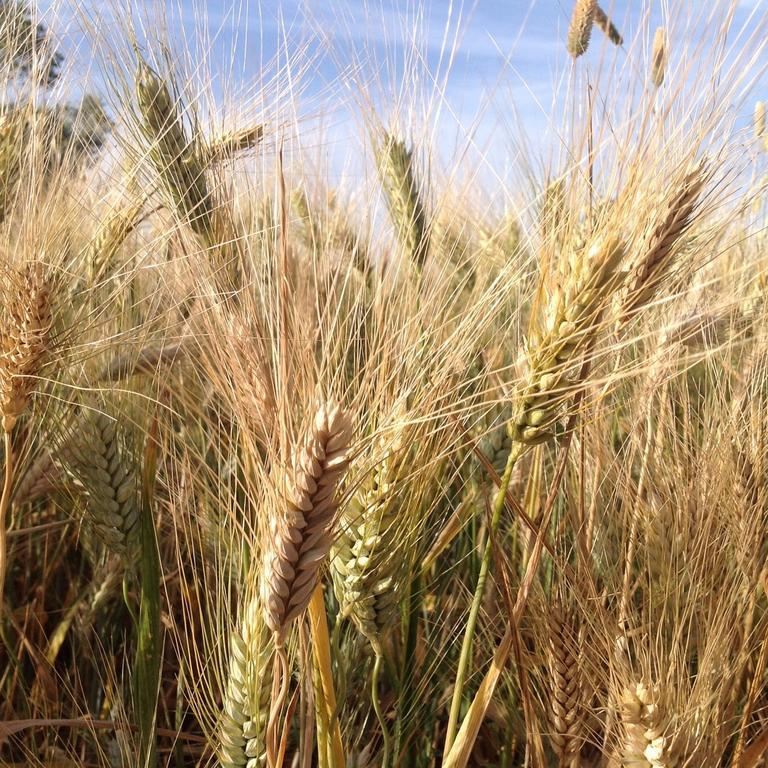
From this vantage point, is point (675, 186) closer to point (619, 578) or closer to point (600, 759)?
point (619, 578)

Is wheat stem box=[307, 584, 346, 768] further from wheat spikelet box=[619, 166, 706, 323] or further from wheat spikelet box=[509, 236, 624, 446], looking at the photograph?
wheat spikelet box=[619, 166, 706, 323]

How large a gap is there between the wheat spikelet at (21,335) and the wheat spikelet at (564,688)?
746 millimetres

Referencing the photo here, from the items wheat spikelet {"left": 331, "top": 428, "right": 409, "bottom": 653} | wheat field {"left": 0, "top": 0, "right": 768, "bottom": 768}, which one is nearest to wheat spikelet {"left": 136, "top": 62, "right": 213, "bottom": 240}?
wheat field {"left": 0, "top": 0, "right": 768, "bottom": 768}

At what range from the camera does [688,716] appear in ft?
3.07

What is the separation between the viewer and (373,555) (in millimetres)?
886

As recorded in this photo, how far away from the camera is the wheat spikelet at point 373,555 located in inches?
35.0

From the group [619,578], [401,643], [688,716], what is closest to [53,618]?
[401,643]

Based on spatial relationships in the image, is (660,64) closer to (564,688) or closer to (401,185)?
(401,185)

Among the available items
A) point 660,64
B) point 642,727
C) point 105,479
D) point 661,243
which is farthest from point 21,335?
point 660,64

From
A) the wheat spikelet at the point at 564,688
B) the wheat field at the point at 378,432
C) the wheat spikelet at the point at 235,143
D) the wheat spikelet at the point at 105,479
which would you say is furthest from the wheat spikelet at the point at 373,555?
the wheat spikelet at the point at 235,143

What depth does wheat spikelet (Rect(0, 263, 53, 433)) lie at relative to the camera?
37.2 inches

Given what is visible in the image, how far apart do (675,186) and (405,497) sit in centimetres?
49

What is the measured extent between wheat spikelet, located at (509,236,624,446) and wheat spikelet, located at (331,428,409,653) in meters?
0.16

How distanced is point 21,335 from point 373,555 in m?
0.51
